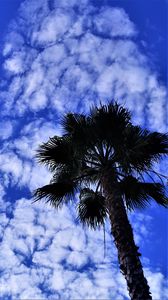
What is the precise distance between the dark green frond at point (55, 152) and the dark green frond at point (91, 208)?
120 centimetres

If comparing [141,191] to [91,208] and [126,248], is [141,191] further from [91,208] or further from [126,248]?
[126,248]

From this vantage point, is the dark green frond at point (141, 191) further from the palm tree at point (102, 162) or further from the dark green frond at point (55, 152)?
the dark green frond at point (55, 152)

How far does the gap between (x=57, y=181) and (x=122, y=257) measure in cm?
372

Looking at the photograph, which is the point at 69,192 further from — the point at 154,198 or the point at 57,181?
the point at 154,198

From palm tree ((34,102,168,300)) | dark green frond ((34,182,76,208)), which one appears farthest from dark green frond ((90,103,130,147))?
dark green frond ((34,182,76,208))

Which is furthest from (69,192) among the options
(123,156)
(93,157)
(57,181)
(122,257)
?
(122,257)

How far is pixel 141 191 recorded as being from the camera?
11.3 metres

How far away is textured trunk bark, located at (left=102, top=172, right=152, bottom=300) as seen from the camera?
7859mm

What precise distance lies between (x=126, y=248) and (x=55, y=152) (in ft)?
13.0

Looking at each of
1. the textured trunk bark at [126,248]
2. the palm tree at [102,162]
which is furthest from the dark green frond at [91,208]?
the textured trunk bark at [126,248]

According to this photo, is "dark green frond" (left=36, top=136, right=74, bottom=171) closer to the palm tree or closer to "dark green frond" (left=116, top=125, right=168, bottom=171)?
the palm tree

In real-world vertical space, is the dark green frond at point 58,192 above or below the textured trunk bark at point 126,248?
above

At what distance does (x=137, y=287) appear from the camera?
25.7 ft

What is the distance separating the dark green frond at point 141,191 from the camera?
36.7ft
